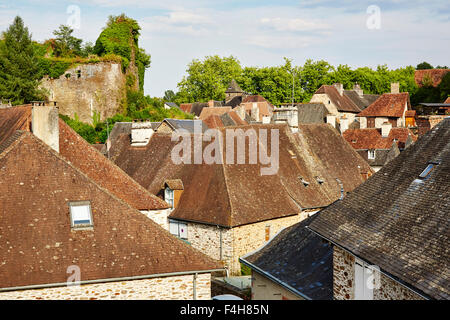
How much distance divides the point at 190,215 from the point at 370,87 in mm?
69439

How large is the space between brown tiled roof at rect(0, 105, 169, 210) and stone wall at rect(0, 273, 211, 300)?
5040mm

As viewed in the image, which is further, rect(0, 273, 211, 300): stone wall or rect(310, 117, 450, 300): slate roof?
rect(0, 273, 211, 300): stone wall

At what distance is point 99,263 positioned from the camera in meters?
11.7

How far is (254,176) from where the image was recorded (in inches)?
920

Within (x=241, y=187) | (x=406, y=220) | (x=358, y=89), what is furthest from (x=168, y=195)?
(x=358, y=89)

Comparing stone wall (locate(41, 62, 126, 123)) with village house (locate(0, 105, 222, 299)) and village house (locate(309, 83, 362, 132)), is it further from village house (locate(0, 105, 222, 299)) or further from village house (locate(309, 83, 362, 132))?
village house (locate(0, 105, 222, 299))

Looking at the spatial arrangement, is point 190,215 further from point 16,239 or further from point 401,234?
point 401,234

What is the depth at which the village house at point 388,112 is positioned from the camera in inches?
2254

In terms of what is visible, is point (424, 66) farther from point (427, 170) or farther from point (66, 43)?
point (427, 170)

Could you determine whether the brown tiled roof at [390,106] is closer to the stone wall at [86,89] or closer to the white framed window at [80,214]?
the stone wall at [86,89]

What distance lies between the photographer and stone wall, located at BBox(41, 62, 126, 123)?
4594 cm

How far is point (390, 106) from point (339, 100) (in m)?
12.1

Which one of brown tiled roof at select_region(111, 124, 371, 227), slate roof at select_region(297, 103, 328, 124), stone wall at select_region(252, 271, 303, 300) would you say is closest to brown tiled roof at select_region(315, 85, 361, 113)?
slate roof at select_region(297, 103, 328, 124)

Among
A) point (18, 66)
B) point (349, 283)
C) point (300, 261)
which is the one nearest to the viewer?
point (349, 283)
